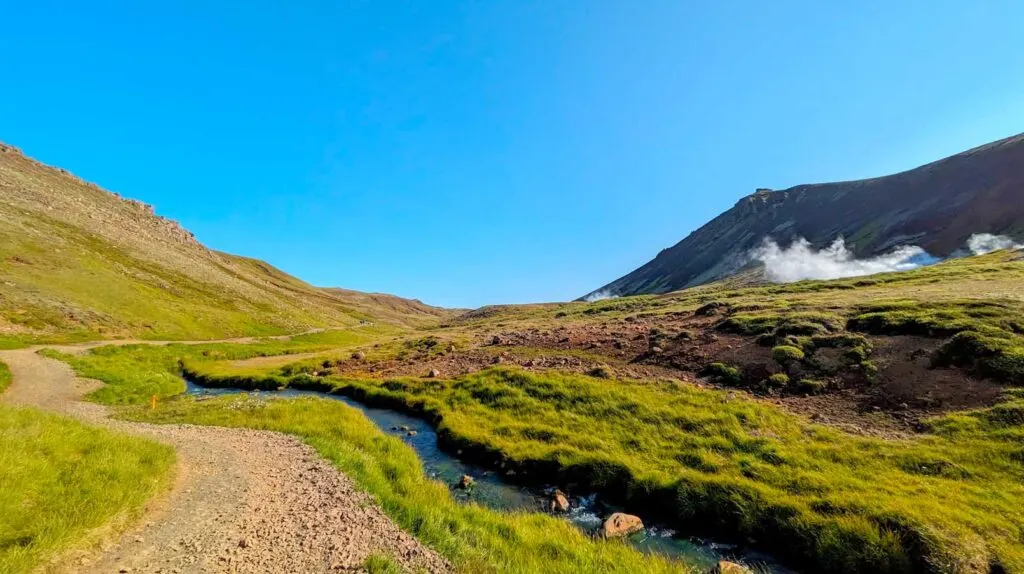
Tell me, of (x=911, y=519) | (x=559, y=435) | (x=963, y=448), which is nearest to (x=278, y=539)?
(x=559, y=435)

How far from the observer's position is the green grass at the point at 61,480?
7.70 m

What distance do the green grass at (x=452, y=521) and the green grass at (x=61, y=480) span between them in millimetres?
5708

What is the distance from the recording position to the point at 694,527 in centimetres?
1384

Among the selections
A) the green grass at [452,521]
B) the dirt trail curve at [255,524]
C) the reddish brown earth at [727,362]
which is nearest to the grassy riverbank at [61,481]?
the dirt trail curve at [255,524]

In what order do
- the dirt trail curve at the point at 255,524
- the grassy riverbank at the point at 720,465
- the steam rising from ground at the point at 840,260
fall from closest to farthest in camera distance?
1. the dirt trail curve at the point at 255,524
2. the grassy riverbank at the point at 720,465
3. the steam rising from ground at the point at 840,260

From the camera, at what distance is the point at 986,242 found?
99812mm

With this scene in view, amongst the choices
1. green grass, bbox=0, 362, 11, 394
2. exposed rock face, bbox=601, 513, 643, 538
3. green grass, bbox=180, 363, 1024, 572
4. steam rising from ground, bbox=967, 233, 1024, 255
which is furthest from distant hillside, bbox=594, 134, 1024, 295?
green grass, bbox=0, 362, 11, 394

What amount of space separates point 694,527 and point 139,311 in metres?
79.6

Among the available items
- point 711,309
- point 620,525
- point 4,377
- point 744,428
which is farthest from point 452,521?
point 711,309

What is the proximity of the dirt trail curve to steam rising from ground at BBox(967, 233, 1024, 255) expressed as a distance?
453ft

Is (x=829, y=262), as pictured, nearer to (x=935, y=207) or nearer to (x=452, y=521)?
(x=935, y=207)

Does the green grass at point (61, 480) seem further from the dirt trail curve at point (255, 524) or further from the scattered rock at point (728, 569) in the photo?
the scattered rock at point (728, 569)

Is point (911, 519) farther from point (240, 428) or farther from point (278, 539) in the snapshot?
point (240, 428)

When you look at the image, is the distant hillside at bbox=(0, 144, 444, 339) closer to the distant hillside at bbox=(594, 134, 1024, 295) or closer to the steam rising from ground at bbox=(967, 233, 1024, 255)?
the steam rising from ground at bbox=(967, 233, 1024, 255)
